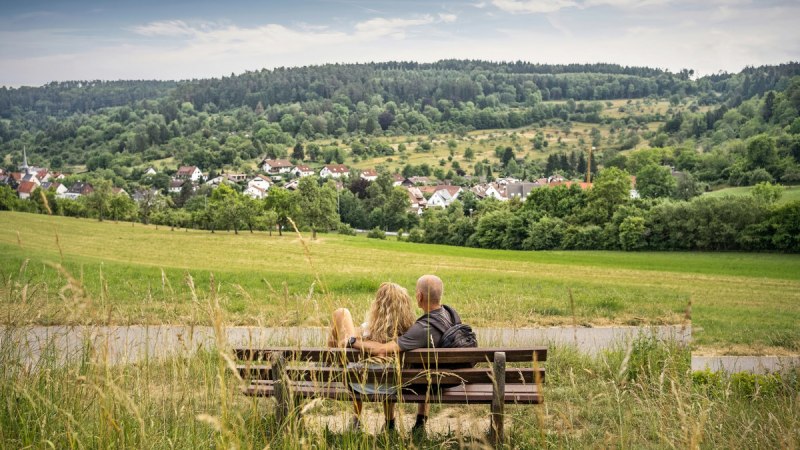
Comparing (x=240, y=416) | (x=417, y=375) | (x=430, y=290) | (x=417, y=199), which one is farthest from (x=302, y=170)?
(x=240, y=416)

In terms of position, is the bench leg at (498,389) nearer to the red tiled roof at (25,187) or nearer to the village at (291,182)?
the red tiled roof at (25,187)

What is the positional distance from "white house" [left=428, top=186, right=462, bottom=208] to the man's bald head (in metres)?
112

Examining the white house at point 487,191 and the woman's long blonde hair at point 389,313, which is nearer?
the woman's long blonde hair at point 389,313

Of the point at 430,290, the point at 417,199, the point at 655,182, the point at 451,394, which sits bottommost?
the point at 417,199

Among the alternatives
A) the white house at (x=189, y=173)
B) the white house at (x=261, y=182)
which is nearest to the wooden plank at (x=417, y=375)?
the white house at (x=261, y=182)

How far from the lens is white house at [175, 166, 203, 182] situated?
13125cm

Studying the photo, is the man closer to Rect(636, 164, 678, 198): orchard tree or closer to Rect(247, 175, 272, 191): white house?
Rect(636, 164, 678, 198): orchard tree

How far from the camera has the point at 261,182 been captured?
12888 cm

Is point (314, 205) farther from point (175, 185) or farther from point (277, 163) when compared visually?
point (277, 163)

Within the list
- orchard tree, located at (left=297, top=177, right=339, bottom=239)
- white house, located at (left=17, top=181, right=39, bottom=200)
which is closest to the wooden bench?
orchard tree, located at (left=297, top=177, right=339, bottom=239)

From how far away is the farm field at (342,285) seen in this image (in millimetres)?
5949

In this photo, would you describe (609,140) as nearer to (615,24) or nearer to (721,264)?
(615,24)

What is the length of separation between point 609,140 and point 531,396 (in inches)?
6547

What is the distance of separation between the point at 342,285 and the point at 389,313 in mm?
12714
